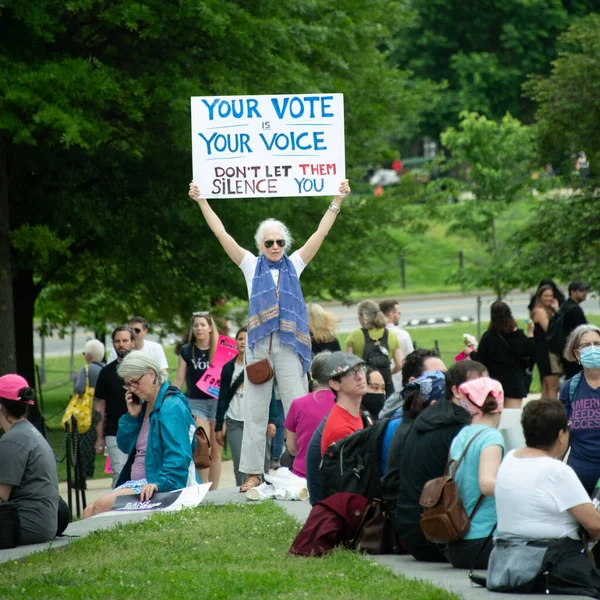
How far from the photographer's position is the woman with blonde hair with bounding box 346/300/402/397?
485 inches

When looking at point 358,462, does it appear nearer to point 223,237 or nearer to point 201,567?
point 201,567

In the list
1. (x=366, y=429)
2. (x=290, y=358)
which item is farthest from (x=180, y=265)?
(x=366, y=429)

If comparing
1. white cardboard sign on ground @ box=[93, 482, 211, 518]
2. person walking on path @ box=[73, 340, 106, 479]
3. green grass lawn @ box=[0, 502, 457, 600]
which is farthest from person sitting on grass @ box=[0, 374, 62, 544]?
person walking on path @ box=[73, 340, 106, 479]

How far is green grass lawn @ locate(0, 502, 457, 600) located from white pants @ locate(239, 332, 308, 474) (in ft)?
2.10

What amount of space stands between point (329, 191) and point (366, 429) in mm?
2964

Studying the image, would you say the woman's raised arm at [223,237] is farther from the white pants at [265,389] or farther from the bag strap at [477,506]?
the bag strap at [477,506]

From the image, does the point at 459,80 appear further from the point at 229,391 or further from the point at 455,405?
the point at 455,405

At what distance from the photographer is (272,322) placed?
9195 mm

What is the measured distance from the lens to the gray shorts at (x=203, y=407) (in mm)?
11812

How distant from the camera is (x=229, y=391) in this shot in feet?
35.4

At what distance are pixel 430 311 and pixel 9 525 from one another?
27.9m

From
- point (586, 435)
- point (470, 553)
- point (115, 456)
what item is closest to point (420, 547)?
point (470, 553)

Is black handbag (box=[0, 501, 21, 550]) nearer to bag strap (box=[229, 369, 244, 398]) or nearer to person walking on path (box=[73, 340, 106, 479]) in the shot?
bag strap (box=[229, 369, 244, 398])

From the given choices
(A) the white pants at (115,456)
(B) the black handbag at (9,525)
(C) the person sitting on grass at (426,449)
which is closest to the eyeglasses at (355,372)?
(C) the person sitting on grass at (426,449)
